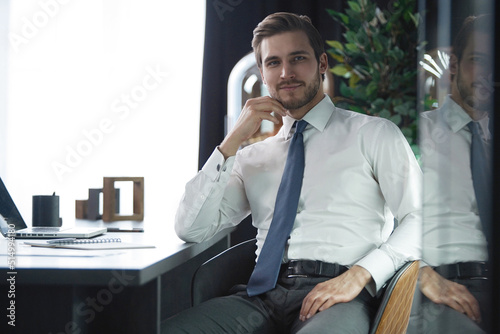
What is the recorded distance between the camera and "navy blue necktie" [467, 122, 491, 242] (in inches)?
8.6

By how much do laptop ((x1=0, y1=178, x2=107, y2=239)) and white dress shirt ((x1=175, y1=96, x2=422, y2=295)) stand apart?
0.85 ft

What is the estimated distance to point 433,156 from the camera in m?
0.24

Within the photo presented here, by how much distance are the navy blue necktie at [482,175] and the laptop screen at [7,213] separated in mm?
1499

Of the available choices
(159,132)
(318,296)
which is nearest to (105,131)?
(159,132)

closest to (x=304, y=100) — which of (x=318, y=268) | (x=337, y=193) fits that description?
(x=337, y=193)

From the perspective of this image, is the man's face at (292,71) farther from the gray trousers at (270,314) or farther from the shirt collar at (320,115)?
the gray trousers at (270,314)

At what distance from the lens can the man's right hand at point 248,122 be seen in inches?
63.7

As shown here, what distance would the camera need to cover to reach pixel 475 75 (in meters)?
0.22

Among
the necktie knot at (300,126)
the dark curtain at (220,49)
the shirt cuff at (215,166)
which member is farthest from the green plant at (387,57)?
the shirt cuff at (215,166)

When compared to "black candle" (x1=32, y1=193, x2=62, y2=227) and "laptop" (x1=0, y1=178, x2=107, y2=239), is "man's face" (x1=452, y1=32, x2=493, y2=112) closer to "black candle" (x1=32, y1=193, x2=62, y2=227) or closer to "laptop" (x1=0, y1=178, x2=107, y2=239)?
"laptop" (x1=0, y1=178, x2=107, y2=239)

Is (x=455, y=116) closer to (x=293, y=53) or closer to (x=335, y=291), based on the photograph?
(x=335, y=291)

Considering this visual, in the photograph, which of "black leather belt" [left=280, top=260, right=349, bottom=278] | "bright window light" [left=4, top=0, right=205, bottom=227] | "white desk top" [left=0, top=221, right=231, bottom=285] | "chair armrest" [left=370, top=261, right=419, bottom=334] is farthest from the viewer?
"bright window light" [left=4, top=0, right=205, bottom=227]

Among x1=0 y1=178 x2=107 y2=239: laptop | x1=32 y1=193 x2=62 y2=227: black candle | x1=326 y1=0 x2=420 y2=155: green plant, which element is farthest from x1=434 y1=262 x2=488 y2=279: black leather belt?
x1=326 y1=0 x2=420 y2=155: green plant

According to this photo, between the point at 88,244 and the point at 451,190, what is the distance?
3.96ft
